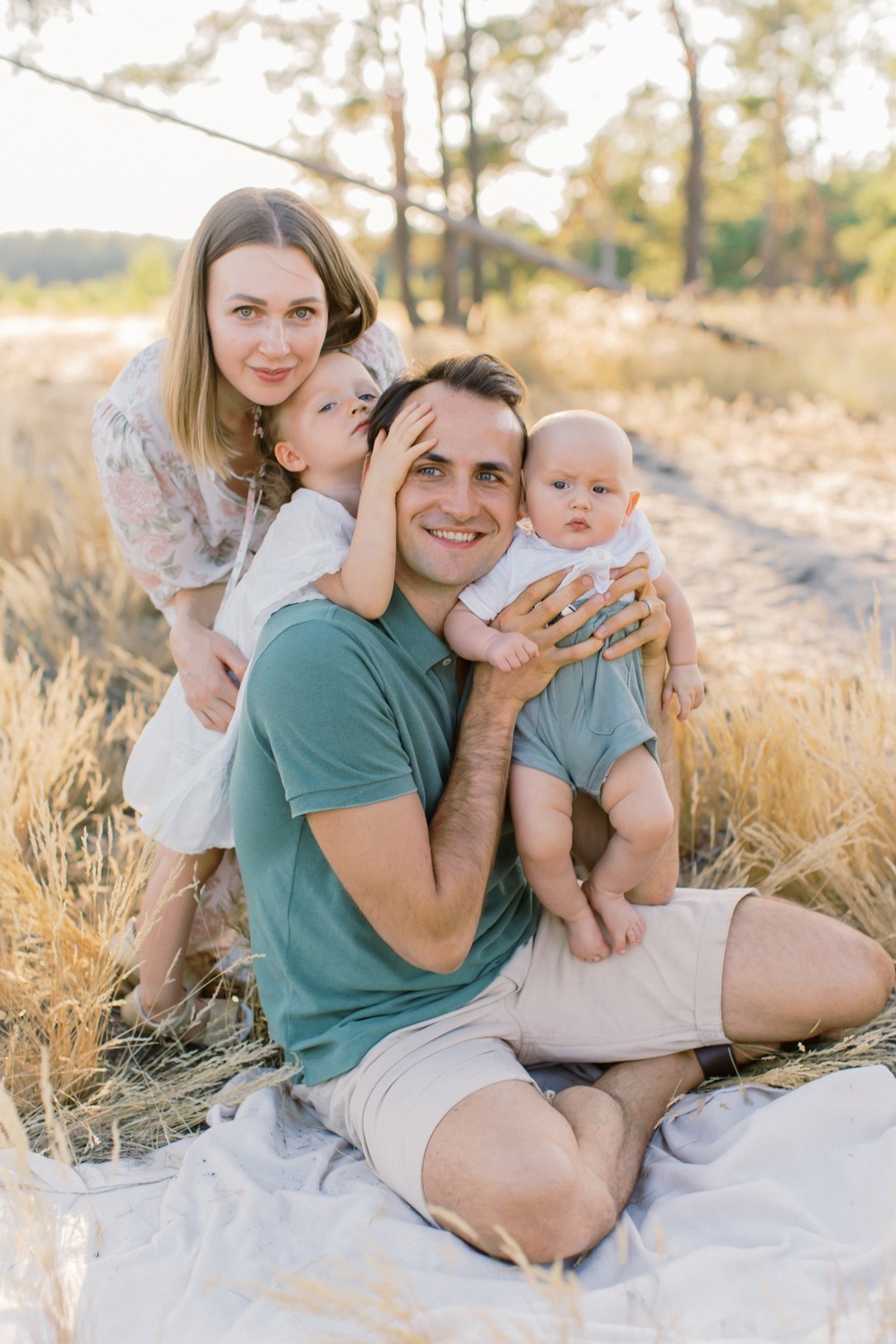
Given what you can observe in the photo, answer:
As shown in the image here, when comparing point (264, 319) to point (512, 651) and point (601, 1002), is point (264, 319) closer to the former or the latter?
point (512, 651)

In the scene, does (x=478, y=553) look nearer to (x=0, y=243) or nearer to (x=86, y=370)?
(x=86, y=370)

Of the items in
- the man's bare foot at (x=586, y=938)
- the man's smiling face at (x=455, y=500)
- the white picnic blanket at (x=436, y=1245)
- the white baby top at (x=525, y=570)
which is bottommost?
the white picnic blanket at (x=436, y=1245)

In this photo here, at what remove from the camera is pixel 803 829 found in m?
3.55

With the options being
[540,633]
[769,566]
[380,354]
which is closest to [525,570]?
[540,633]

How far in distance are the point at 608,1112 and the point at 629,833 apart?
2.12 ft

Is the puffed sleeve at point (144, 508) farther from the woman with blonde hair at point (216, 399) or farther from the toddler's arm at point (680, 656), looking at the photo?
the toddler's arm at point (680, 656)

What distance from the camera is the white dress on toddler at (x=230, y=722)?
2.62 meters

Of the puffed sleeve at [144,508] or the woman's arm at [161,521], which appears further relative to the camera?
the puffed sleeve at [144,508]

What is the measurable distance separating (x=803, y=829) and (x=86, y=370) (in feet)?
49.9

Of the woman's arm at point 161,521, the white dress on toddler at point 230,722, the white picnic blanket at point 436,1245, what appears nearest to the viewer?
the white picnic blanket at point 436,1245

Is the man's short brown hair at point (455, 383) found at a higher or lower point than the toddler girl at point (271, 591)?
higher

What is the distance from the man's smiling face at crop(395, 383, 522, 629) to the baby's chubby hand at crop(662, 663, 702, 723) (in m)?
0.61

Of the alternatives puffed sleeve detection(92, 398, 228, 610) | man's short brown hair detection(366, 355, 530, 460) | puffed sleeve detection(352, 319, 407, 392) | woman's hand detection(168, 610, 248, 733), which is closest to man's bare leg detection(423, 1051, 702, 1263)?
woman's hand detection(168, 610, 248, 733)

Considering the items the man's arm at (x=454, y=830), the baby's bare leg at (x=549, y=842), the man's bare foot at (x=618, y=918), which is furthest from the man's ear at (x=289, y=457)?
the man's bare foot at (x=618, y=918)
